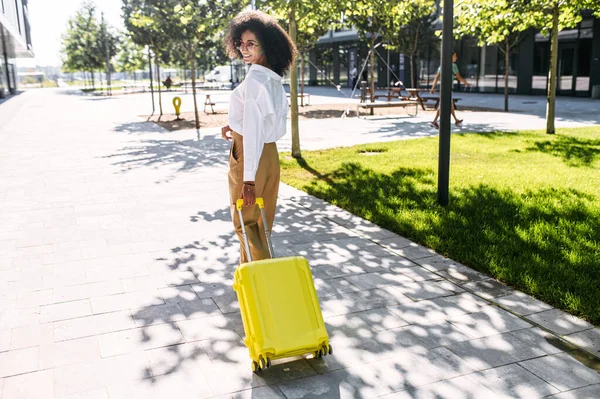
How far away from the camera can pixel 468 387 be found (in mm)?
3512

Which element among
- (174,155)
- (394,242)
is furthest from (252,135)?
(174,155)

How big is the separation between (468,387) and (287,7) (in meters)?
9.39

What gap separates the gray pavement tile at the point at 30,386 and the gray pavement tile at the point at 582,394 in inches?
116

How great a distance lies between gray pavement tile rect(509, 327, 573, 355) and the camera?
397 centimetres

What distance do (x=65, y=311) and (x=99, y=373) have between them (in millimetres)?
1189

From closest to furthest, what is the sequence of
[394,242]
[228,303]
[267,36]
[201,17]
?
[267,36] < [228,303] < [394,242] < [201,17]

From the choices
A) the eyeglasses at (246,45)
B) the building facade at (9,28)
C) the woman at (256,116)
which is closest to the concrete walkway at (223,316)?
the woman at (256,116)

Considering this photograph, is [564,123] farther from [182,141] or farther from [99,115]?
[99,115]

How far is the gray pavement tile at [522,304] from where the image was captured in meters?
4.61

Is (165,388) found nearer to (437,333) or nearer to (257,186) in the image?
(257,186)

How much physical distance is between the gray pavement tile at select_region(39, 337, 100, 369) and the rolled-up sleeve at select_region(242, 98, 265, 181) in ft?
5.11

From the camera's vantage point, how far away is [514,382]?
3561mm

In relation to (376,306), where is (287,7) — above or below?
above

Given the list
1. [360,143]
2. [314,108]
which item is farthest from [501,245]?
[314,108]
